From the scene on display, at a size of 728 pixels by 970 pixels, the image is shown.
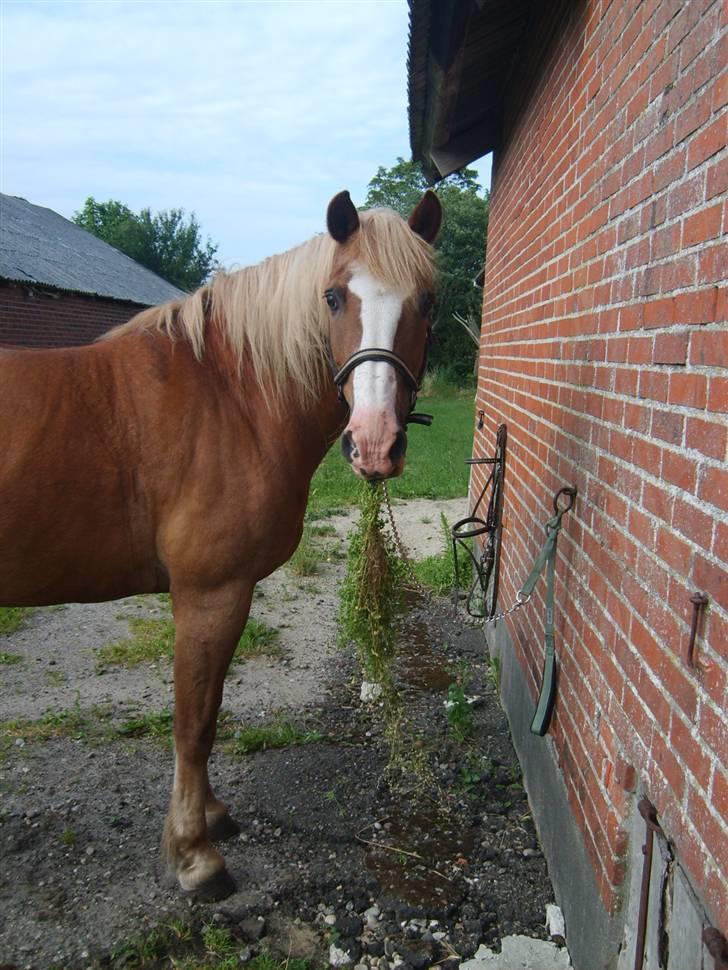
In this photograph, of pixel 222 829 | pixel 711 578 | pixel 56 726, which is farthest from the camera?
pixel 56 726

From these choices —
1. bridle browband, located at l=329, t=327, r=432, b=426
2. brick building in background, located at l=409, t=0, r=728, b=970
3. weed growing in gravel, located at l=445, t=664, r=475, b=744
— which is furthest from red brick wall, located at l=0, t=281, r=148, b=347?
bridle browband, located at l=329, t=327, r=432, b=426

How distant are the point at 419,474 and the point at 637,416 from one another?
9102mm

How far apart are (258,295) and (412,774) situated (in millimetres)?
2203

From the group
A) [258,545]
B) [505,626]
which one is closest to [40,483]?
[258,545]

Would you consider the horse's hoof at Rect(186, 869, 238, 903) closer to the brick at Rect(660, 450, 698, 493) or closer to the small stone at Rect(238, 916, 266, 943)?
the small stone at Rect(238, 916, 266, 943)

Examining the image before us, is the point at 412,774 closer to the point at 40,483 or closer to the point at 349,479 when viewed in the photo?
the point at 40,483

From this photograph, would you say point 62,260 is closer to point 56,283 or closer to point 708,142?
point 56,283

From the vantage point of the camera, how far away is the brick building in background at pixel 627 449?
139 centimetres

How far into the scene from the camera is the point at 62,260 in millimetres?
17188

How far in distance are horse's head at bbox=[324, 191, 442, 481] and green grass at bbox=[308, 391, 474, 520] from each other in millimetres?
4011

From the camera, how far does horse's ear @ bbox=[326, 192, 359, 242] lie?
2441mm

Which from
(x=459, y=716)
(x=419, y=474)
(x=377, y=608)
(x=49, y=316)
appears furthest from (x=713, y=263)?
(x=49, y=316)

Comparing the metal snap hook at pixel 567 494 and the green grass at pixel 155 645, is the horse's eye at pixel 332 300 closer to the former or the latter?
the metal snap hook at pixel 567 494

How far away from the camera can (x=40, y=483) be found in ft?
8.14
